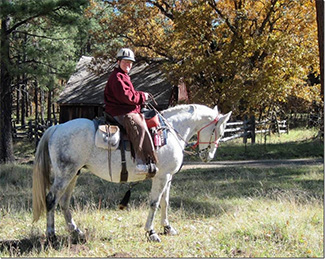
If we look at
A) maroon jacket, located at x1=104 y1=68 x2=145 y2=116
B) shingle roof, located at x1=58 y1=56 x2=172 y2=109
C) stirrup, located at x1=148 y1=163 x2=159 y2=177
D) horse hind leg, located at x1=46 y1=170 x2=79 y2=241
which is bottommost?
horse hind leg, located at x1=46 y1=170 x2=79 y2=241

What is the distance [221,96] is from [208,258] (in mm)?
13173

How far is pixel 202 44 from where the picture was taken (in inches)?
701

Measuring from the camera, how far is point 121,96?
5086mm

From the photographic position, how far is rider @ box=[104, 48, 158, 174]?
5.10 m

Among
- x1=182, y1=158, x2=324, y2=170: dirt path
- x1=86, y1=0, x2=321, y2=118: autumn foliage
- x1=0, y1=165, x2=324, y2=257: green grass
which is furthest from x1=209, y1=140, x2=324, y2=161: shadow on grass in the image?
x1=0, y1=165, x2=324, y2=257: green grass

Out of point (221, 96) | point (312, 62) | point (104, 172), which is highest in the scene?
point (312, 62)

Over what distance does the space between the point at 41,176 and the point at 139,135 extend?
60.8 inches

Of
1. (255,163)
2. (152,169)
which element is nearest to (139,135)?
(152,169)

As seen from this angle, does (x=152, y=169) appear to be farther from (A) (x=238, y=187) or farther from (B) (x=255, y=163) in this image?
(B) (x=255, y=163)

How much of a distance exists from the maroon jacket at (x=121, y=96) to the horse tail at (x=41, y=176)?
3.14 ft

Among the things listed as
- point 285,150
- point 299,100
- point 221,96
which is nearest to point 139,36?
point 221,96

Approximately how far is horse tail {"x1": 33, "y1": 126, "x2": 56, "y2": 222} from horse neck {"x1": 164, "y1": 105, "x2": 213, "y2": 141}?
5.96ft

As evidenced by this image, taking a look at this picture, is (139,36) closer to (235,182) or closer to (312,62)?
(312,62)

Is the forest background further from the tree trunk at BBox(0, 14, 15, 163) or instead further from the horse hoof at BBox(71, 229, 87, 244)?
the horse hoof at BBox(71, 229, 87, 244)
